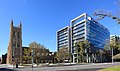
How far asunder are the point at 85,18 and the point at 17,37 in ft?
141

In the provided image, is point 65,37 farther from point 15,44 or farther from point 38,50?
point 38,50

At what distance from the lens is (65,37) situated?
18662 centimetres

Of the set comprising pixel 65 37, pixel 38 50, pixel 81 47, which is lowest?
pixel 38 50

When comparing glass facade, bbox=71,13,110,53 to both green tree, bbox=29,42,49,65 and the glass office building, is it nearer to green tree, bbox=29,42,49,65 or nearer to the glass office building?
the glass office building

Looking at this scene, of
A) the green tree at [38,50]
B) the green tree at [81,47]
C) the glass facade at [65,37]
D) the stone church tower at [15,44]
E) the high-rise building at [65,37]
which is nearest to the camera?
the green tree at [38,50]

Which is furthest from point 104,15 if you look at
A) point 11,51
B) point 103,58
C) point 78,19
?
point 78,19

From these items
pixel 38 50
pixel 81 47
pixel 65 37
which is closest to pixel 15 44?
pixel 81 47

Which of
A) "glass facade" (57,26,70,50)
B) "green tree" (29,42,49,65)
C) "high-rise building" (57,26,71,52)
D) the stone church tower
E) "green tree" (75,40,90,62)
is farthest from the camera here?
"glass facade" (57,26,70,50)

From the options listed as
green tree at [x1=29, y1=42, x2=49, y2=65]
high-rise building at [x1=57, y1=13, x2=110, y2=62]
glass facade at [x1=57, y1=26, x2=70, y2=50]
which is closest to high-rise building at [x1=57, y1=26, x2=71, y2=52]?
glass facade at [x1=57, y1=26, x2=70, y2=50]

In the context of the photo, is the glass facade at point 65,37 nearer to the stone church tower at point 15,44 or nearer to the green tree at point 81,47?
the stone church tower at point 15,44

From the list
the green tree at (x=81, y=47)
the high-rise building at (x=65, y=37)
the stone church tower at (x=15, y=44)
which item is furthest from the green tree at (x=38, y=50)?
the high-rise building at (x=65, y=37)

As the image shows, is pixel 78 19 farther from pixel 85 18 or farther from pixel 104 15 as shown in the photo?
pixel 104 15

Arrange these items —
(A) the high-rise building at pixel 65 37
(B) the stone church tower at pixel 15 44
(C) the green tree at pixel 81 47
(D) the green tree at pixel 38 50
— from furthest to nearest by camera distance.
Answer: (A) the high-rise building at pixel 65 37, (B) the stone church tower at pixel 15 44, (C) the green tree at pixel 81 47, (D) the green tree at pixel 38 50

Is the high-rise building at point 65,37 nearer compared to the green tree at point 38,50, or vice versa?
the green tree at point 38,50
